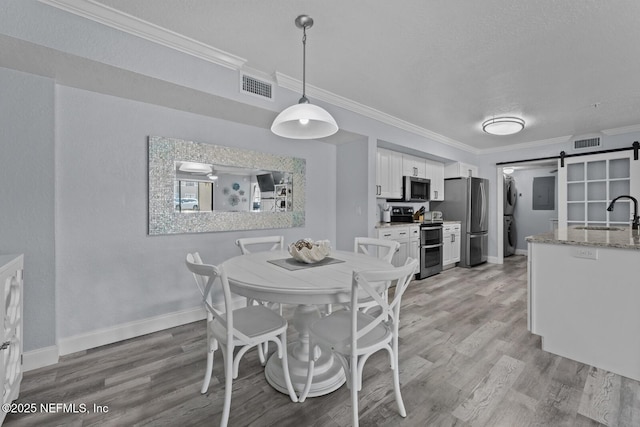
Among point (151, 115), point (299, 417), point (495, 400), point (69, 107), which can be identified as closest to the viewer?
point (299, 417)

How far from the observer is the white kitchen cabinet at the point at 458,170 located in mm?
5316

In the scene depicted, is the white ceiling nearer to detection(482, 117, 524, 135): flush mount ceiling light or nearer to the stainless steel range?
detection(482, 117, 524, 135): flush mount ceiling light

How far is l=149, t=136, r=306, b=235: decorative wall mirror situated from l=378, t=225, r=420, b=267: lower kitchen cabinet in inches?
49.7

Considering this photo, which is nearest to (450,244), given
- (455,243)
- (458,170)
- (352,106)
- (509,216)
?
(455,243)

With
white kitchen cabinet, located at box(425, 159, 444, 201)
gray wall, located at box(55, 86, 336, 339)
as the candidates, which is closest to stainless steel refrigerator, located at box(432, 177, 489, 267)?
white kitchen cabinet, located at box(425, 159, 444, 201)

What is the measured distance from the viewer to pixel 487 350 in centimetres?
222

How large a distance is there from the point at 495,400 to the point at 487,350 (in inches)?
26.0

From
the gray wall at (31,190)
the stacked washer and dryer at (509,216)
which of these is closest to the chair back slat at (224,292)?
the gray wall at (31,190)

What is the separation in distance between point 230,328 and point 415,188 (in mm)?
4080

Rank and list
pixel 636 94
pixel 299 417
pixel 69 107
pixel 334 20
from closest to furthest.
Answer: pixel 299 417 → pixel 334 20 → pixel 69 107 → pixel 636 94

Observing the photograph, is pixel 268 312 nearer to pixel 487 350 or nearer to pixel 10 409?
pixel 10 409

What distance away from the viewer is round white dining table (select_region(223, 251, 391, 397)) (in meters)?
1.38

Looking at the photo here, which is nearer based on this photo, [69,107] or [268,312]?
[268,312]

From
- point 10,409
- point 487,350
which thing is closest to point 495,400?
point 487,350
